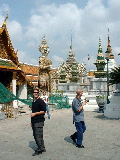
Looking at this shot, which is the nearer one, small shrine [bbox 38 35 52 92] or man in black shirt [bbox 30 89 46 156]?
man in black shirt [bbox 30 89 46 156]

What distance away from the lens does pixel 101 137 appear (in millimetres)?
7059

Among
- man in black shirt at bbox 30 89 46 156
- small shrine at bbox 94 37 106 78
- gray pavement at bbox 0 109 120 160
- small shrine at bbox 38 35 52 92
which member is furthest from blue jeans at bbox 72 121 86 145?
small shrine at bbox 38 35 52 92

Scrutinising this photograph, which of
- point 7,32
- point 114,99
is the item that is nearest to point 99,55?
point 7,32

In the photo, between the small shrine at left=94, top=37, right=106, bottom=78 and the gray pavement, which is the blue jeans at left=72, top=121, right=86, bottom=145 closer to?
the gray pavement

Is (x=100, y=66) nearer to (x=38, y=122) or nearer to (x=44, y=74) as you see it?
(x=44, y=74)

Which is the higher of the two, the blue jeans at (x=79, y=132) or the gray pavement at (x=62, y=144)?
the blue jeans at (x=79, y=132)

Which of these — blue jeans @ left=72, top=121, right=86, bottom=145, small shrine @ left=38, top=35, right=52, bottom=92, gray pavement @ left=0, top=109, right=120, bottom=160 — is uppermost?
small shrine @ left=38, top=35, right=52, bottom=92

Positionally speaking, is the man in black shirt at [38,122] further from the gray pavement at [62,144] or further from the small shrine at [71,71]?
the small shrine at [71,71]

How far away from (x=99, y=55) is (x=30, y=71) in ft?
42.2

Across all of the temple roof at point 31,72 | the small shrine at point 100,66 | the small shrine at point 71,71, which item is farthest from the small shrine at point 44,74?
the temple roof at point 31,72

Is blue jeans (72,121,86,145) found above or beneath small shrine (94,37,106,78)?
beneath

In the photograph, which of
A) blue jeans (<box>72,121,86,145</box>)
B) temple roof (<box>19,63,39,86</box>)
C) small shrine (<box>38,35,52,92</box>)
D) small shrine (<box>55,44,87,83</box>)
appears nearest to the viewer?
blue jeans (<box>72,121,86,145</box>)

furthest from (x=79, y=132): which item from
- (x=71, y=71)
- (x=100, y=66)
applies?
(x=71, y=71)

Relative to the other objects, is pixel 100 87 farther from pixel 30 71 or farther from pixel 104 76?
pixel 30 71
